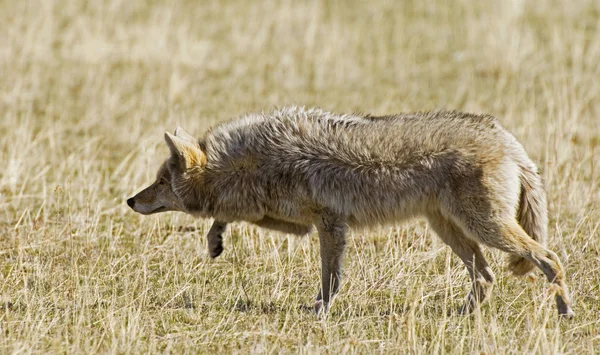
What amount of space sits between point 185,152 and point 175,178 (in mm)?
273

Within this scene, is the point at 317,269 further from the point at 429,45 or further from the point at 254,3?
the point at 254,3

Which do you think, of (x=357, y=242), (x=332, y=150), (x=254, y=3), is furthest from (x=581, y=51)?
(x=332, y=150)

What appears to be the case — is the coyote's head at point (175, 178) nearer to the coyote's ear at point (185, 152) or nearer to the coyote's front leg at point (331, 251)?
the coyote's ear at point (185, 152)

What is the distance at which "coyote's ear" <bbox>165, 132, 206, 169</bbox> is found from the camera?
7375mm

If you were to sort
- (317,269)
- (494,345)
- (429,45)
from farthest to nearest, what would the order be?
1. (429,45)
2. (317,269)
3. (494,345)

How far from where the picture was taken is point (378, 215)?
7.09 meters

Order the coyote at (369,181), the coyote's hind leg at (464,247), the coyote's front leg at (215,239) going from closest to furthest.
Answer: the coyote at (369,181)
the coyote's hind leg at (464,247)
the coyote's front leg at (215,239)

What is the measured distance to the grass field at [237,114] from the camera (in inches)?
254

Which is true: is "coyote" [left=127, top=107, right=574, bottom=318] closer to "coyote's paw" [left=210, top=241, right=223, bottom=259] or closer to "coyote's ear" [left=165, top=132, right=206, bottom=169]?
"coyote's ear" [left=165, top=132, right=206, bottom=169]

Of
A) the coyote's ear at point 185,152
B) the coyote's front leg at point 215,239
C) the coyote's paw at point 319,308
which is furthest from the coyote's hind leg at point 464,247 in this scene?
the coyote's ear at point 185,152

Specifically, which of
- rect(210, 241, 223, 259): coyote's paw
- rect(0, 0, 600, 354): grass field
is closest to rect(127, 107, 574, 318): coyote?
rect(210, 241, 223, 259): coyote's paw

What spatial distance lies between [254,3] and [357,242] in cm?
1192

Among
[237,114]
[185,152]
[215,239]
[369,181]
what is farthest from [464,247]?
[237,114]

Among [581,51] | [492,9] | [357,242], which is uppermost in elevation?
[492,9]
